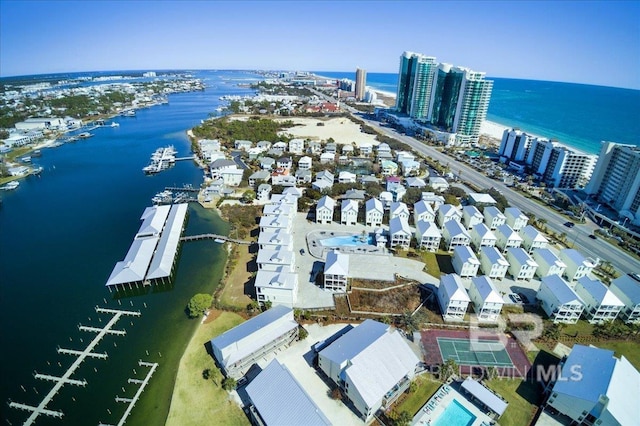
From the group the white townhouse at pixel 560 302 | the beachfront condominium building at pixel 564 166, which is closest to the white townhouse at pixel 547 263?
the white townhouse at pixel 560 302

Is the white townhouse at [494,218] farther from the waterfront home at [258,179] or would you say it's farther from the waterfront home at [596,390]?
the waterfront home at [258,179]

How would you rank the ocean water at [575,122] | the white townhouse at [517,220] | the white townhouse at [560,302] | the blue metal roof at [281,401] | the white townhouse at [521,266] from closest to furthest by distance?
the blue metal roof at [281,401], the white townhouse at [560,302], the white townhouse at [521,266], the white townhouse at [517,220], the ocean water at [575,122]

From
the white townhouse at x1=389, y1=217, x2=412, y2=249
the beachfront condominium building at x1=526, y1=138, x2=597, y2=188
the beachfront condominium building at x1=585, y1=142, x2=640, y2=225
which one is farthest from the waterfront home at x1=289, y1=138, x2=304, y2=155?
the beachfront condominium building at x1=585, y1=142, x2=640, y2=225

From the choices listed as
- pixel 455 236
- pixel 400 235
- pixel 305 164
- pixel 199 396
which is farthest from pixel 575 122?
pixel 199 396

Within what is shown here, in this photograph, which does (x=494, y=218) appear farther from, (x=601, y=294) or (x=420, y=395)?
(x=420, y=395)

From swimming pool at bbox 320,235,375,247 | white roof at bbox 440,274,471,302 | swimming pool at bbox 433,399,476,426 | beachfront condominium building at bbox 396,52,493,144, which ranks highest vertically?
beachfront condominium building at bbox 396,52,493,144

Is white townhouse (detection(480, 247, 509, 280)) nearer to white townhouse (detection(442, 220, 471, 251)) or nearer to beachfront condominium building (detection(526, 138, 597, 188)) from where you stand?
white townhouse (detection(442, 220, 471, 251))
